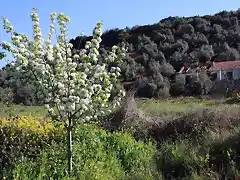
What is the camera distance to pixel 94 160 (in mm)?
8180

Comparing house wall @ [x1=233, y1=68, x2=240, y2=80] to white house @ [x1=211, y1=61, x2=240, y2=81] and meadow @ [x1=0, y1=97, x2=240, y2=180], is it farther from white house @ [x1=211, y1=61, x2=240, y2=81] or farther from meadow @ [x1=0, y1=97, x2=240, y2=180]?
meadow @ [x1=0, y1=97, x2=240, y2=180]

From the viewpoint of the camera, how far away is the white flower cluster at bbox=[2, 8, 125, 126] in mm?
6555

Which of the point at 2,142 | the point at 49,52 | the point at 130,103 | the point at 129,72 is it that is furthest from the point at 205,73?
the point at 49,52

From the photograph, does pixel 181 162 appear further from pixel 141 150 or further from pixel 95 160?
pixel 141 150

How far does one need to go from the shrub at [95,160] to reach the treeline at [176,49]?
67.8 ft

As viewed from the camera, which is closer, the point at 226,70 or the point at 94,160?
the point at 94,160

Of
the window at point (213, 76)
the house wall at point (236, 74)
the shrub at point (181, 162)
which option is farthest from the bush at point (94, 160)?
the house wall at point (236, 74)

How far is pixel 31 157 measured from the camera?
9.10 metres

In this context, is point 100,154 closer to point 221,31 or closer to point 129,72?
point 129,72

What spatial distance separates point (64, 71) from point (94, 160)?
2.25 metres

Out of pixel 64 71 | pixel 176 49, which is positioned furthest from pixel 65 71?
pixel 176 49

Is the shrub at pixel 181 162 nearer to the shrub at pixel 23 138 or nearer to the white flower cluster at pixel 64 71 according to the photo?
the white flower cluster at pixel 64 71

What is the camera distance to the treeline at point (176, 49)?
107ft

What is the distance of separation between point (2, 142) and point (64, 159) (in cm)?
194
